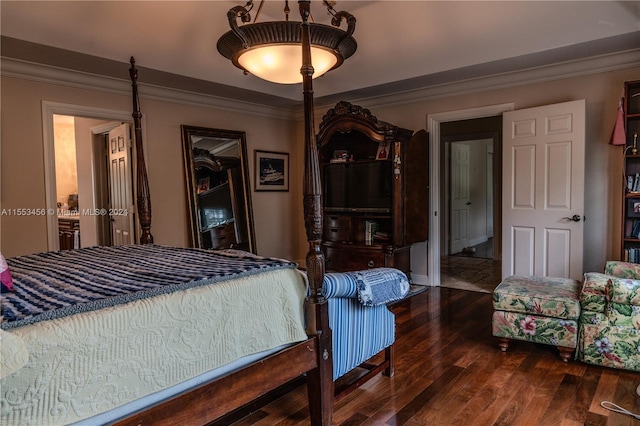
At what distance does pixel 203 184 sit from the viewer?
487cm

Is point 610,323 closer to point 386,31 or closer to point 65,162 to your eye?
point 386,31

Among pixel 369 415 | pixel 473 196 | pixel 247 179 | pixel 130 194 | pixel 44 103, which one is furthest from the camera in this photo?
pixel 473 196

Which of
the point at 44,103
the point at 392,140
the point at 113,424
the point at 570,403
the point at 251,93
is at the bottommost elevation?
the point at 570,403

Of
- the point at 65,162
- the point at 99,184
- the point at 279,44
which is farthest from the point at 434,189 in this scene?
the point at 65,162

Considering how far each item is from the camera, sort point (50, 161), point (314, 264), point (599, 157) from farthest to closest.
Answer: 1. point (599, 157)
2. point (50, 161)
3. point (314, 264)

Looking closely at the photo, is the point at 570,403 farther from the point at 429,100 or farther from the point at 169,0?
the point at 169,0

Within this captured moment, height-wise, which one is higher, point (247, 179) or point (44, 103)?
point (44, 103)

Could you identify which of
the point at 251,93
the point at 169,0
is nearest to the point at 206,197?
the point at 251,93

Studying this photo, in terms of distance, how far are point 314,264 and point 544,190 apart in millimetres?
3157

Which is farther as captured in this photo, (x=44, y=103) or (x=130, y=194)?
(x=130, y=194)

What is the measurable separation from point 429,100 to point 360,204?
60.5 inches

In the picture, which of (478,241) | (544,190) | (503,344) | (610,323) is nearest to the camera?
(610,323)

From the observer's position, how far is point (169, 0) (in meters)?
3.43

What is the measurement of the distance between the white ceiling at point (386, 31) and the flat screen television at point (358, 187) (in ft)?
3.34
